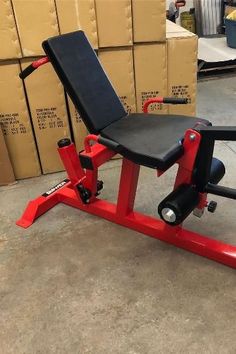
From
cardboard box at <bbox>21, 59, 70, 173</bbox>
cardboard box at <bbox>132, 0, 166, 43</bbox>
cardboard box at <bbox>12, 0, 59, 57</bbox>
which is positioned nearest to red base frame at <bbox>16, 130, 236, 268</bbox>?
cardboard box at <bbox>21, 59, 70, 173</bbox>

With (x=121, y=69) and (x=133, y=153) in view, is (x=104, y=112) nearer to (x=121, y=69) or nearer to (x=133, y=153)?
(x=133, y=153)

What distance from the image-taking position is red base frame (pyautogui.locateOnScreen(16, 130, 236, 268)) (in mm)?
1500

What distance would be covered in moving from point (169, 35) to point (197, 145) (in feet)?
3.47

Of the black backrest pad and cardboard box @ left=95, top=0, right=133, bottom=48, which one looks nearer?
the black backrest pad

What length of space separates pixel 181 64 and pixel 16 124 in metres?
1.05

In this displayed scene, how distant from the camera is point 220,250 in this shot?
152cm

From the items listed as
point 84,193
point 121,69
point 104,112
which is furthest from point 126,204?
point 121,69

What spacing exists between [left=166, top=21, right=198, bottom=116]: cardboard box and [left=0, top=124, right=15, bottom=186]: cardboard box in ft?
3.45

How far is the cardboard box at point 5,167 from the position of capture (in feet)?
6.89

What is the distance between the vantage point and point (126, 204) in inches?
68.2

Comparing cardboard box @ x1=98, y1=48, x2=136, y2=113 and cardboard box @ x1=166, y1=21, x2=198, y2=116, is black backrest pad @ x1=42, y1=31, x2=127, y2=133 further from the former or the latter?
cardboard box @ x1=166, y1=21, x2=198, y2=116

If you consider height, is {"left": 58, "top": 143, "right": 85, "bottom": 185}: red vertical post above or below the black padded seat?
below

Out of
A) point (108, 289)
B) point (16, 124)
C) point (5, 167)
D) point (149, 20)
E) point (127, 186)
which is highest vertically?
point (149, 20)

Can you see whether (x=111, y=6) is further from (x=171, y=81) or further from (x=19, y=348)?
(x=19, y=348)
